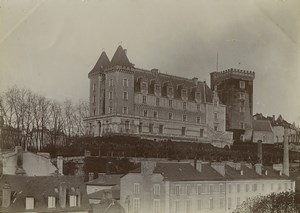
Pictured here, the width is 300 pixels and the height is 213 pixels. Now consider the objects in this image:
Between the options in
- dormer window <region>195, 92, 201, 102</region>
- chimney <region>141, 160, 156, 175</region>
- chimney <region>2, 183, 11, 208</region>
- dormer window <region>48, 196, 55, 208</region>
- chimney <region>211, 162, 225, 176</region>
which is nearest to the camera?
Answer: chimney <region>2, 183, 11, 208</region>

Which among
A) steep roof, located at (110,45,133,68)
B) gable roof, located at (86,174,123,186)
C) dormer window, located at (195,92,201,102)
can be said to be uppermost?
steep roof, located at (110,45,133,68)

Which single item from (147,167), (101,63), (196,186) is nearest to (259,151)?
(196,186)

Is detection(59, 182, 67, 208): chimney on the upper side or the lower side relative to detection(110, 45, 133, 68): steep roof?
lower

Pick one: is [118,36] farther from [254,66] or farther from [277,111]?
[277,111]

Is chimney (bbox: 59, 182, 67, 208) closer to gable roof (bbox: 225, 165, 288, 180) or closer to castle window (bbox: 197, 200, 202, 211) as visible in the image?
castle window (bbox: 197, 200, 202, 211)

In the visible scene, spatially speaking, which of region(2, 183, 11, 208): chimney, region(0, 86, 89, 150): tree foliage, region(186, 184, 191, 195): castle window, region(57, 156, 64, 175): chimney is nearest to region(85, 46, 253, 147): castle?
region(0, 86, 89, 150): tree foliage

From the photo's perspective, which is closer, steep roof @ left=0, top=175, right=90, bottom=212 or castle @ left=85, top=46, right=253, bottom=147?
steep roof @ left=0, top=175, right=90, bottom=212

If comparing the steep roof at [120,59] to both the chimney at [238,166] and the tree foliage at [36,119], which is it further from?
the chimney at [238,166]
